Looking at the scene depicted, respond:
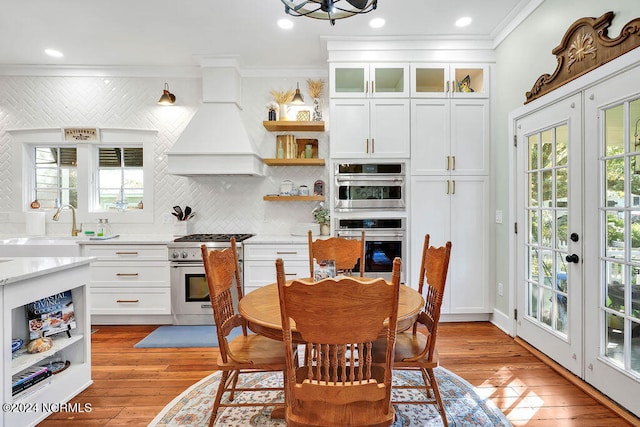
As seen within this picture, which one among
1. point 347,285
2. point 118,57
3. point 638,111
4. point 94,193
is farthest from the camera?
point 94,193

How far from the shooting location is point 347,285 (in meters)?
1.19

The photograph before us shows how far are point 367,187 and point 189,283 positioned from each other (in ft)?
7.08

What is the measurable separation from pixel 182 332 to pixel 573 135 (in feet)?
12.5

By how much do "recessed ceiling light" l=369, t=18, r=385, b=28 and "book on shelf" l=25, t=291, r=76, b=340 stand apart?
3383 mm

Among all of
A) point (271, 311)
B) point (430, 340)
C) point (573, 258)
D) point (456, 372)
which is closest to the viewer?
point (271, 311)

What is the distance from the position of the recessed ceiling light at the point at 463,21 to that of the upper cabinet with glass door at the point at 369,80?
590 mm

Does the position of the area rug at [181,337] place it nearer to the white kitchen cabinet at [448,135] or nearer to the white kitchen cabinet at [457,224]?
the white kitchen cabinet at [457,224]

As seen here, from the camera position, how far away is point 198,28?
10.7 feet

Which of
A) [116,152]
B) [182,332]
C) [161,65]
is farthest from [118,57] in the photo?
[182,332]

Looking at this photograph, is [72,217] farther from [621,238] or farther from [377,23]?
[621,238]

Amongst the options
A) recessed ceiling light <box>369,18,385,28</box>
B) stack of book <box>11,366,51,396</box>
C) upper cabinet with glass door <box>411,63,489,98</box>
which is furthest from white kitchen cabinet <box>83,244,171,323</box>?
upper cabinet with glass door <box>411,63,489,98</box>

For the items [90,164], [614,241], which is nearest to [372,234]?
[614,241]

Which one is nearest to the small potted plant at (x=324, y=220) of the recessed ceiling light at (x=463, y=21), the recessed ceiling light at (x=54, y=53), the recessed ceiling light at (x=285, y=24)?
the recessed ceiling light at (x=285, y=24)

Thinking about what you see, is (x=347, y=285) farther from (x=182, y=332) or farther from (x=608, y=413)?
(x=182, y=332)
